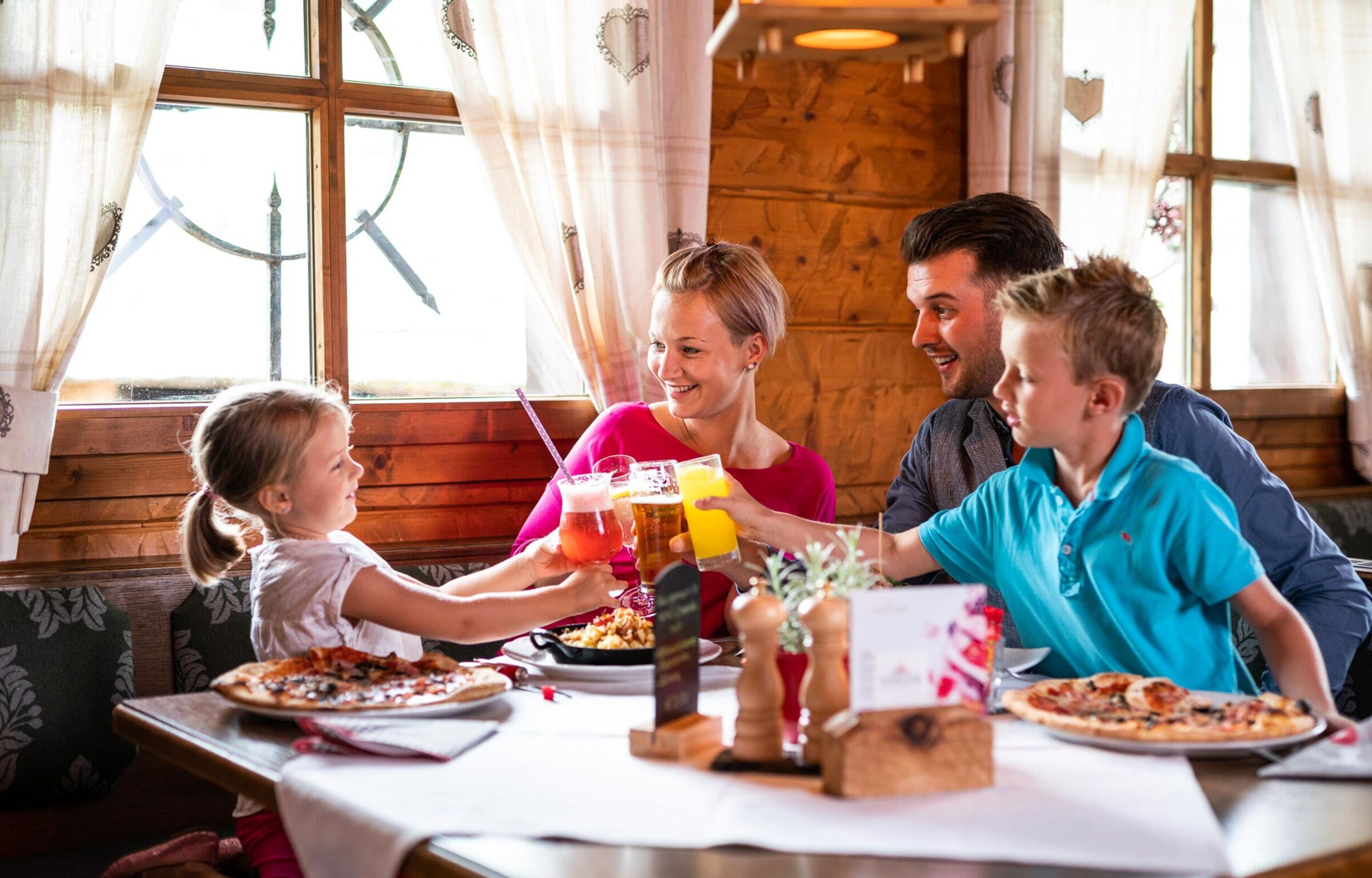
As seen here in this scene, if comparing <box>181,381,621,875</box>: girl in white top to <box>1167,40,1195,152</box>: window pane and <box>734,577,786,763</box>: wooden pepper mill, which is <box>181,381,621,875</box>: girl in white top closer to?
<box>734,577,786,763</box>: wooden pepper mill

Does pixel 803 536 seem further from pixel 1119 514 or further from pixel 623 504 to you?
pixel 1119 514

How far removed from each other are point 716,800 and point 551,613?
2.48ft

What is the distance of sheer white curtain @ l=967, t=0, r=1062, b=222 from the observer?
3768 mm

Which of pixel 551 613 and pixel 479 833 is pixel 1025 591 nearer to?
pixel 551 613

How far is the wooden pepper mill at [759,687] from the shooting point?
1327mm

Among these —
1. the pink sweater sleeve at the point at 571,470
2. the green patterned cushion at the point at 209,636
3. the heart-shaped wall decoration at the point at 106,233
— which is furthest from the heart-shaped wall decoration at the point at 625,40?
the green patterned cushion at the point at 209,636

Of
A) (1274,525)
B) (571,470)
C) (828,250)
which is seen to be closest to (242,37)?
(571,470)

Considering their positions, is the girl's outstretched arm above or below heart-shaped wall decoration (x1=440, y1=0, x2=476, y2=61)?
below

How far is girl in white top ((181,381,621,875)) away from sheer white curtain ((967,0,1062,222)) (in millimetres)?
2267

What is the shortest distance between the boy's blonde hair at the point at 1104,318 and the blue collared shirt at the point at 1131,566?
0.08 meters

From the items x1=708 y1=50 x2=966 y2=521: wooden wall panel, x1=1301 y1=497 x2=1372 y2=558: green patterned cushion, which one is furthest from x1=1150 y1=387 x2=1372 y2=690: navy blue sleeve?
x1=1301 y1=497 x2=1372 y2=558: green patterned cushion

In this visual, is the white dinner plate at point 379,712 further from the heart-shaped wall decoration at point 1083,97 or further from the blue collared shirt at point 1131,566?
the heart-shaped wall decoration at point 1083,97

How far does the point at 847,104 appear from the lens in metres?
3.75

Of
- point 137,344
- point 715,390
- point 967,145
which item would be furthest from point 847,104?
point 137,344
